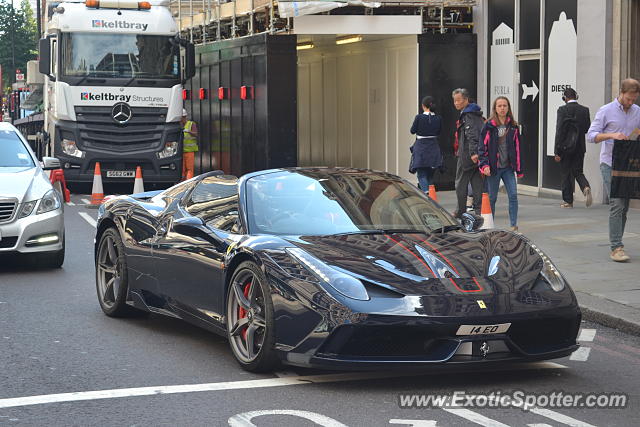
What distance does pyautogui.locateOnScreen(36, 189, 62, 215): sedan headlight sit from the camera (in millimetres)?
11938

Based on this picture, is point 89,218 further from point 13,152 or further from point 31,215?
point 31,215

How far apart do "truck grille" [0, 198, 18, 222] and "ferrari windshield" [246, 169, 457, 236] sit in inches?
180

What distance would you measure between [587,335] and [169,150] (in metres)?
15.7

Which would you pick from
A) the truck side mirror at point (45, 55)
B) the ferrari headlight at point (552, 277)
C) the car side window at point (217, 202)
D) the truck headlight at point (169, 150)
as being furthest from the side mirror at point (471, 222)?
the truck side mirror at point (45, 55)

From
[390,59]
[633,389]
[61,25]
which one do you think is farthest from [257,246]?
[390,59]

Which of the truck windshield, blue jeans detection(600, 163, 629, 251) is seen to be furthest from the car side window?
the truck windshield

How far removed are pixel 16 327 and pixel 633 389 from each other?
4.52 metres

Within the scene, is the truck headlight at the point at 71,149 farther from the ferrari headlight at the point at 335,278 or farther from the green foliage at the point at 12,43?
the green foliage at the point at 12,43

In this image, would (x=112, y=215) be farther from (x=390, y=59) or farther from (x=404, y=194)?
(x=390, y=59)

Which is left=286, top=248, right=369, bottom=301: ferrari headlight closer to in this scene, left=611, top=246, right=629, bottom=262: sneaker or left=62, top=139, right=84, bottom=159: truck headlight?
left=611, top=246, right=629, bottom=262: sneaker

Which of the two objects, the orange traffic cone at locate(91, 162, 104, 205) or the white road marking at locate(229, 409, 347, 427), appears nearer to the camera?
the white road marking at locate(229, 409, 347, 427)

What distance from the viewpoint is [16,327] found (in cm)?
864

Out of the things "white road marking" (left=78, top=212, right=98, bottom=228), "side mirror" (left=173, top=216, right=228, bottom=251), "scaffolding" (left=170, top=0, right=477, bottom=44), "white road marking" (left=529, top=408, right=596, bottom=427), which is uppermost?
"scaffolding" (left=170, top=0, right=477, bottom=44)

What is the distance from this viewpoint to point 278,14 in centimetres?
2347
